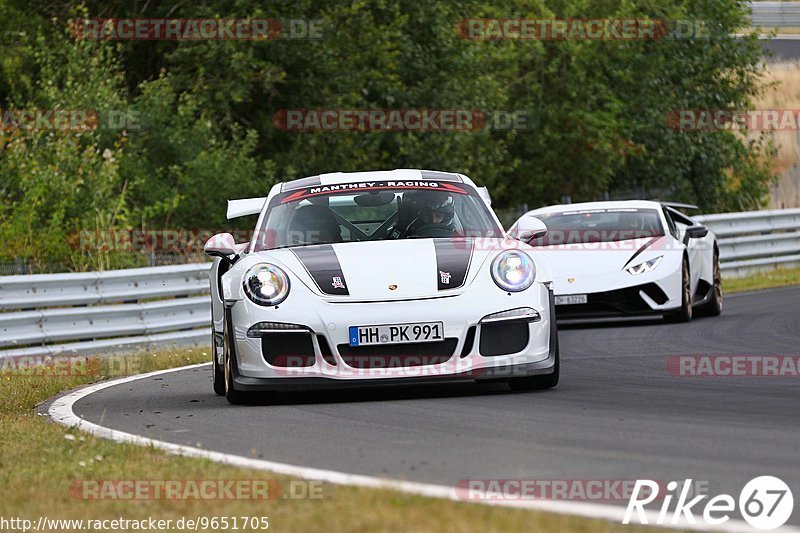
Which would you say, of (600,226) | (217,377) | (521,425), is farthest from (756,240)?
(521,425)

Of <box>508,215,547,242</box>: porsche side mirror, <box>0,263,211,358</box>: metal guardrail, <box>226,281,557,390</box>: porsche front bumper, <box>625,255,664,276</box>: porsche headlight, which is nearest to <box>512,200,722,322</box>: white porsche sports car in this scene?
<box>625,255,664,276</box>: porsche headlight

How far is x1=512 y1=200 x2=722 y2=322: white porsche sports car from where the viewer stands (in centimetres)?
1491

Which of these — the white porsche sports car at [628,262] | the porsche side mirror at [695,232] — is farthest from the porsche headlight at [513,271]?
the porsche side mirror at [695,232]

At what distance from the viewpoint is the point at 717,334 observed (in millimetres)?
13570

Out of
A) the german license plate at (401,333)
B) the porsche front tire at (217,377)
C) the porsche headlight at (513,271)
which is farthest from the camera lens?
the porsche front tire at (217,377)

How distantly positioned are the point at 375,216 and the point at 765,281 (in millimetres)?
13950

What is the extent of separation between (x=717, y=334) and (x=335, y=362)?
5.89 meters

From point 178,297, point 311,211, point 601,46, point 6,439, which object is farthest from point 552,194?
point 6,439

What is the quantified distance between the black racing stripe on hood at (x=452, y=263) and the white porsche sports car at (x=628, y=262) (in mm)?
5781

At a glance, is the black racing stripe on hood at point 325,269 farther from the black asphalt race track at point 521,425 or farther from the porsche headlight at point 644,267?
the porsche headlight at point 644,267

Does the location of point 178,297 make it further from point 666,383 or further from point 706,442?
point 706,442

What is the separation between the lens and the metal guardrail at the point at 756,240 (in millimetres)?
23797

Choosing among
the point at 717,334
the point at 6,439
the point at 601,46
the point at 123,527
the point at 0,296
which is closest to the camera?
the point at 123,527

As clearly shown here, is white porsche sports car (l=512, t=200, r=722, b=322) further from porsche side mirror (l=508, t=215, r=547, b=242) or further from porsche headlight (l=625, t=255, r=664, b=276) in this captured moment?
porsche side mirror (l=508, t=215, r=547, b=242)
